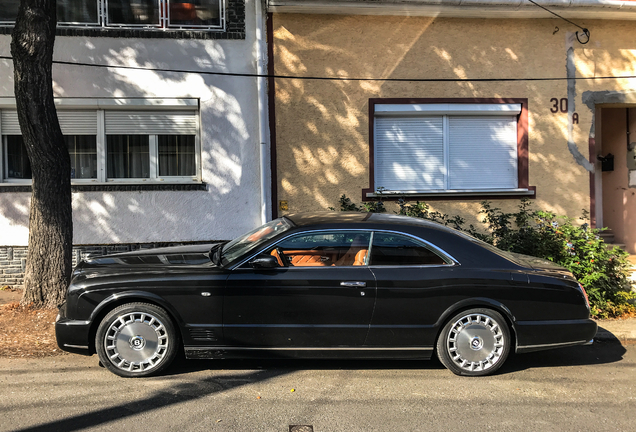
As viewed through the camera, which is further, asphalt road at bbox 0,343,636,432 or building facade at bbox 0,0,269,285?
building facade at bbox 0,0,269,285

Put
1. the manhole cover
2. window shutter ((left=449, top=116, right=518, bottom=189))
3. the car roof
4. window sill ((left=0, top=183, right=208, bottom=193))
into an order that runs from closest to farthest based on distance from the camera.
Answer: the manhole cover, the car roof, window sill ((left=0, top=183, right=208, bottom=193)), window shutter ((left=449, top=116, right=518, bottom=189))

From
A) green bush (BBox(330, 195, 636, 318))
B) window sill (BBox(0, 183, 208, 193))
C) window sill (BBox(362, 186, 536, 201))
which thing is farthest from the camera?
window sill (BBox(362, 186, 536, 201))

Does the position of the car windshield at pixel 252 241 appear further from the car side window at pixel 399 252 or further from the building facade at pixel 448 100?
the building facade at pixel 448 100

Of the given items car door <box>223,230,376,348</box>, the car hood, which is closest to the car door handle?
car door <box>223,230,376,348</box>

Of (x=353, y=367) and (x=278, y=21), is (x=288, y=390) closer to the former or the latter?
(x=353, y=367)

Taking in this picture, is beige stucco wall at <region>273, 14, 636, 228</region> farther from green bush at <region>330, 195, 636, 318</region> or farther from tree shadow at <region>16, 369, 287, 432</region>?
tree shadow at <region>16, 369, 287, 432</region>

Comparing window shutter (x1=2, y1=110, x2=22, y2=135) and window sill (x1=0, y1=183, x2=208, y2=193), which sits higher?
window shutter (x1=2, y1=110, x2=22, y2=135)

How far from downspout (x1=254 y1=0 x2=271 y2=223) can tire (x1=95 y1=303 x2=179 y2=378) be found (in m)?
4.46

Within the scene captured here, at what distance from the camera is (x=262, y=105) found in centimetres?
912

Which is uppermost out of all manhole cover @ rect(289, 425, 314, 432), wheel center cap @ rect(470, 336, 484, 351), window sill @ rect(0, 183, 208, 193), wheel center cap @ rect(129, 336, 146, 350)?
window sill @ rect(0, 183, 208, 193)

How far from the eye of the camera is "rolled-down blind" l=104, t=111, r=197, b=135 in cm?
916

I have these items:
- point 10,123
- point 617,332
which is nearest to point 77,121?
point 10,123

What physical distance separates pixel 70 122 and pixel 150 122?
1271 millimetres

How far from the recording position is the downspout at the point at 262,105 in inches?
358
